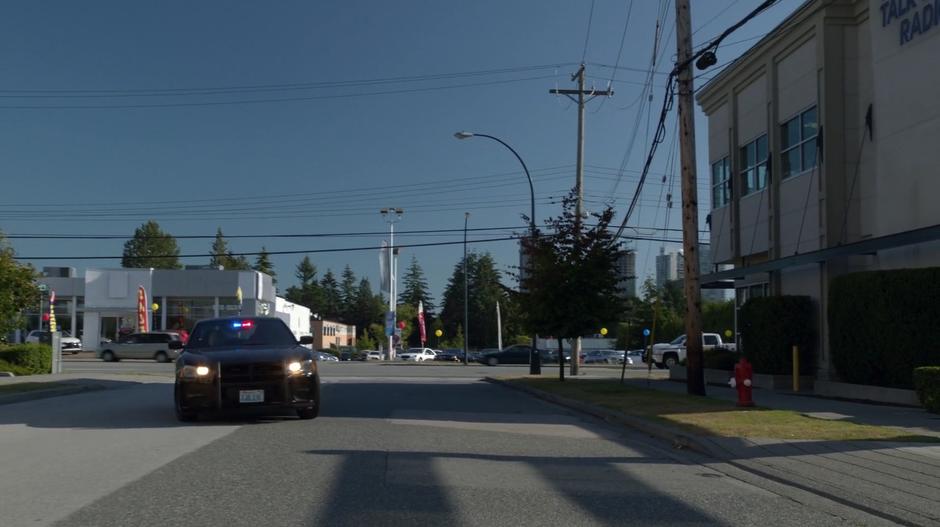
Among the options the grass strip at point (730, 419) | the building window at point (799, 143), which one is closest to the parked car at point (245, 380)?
the grass strip at point (730, 419)

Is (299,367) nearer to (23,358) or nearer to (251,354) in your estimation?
(251,354)

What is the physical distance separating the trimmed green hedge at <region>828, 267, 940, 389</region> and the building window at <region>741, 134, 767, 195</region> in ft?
23.0

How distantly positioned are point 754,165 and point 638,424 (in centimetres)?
1539

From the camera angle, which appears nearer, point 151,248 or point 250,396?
point 250,396

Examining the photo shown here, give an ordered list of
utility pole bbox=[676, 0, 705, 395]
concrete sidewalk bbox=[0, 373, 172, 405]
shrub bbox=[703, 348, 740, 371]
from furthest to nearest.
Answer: shrub bbox=[703, 348, 740, 371] < concrete sidewalk bbox=[0, 373, 172, 405] < utility pole bbox=[676, 0, 705, 395]

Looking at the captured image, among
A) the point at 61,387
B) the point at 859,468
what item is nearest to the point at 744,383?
the point at 859,468

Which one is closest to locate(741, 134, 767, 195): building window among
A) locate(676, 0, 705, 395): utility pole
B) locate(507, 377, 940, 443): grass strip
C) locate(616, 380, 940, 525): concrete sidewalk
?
locate(676, 0, 705, 395): utility pole

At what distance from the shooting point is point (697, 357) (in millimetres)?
17844

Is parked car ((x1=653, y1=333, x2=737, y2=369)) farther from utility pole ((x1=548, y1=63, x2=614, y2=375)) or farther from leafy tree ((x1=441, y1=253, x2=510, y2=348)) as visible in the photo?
leafy tree ((x1=441, y1=253, x2=510, y2=348))

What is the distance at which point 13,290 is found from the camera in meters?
27.9

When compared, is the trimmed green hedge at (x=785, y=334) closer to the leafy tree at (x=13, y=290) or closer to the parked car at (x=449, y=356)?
the leafy tree at (x=13, y=290)

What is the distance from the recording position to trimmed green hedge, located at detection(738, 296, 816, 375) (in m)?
22.1

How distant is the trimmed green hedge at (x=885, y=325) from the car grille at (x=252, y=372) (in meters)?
11.8

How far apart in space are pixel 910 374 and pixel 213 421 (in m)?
12.7
